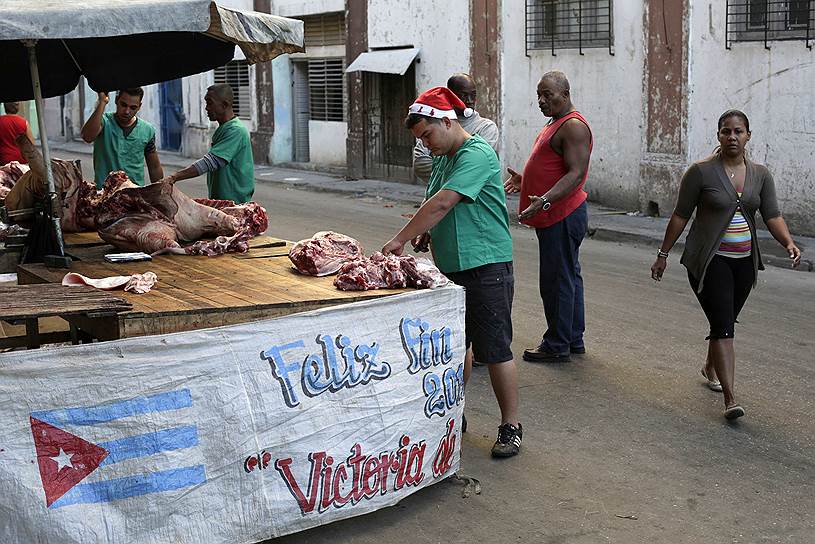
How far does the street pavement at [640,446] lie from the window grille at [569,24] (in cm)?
730

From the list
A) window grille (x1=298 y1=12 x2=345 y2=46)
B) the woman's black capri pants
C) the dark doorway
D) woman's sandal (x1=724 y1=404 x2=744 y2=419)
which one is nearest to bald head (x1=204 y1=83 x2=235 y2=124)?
the woman's black capri pants

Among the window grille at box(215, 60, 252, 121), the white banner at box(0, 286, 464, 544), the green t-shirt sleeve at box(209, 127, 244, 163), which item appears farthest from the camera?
the window grille at box(215, 60, 252, 121)

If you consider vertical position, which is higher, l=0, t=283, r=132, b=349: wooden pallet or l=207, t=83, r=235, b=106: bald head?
l=207, t=83, r=235, b=106: bald head

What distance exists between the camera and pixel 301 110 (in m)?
24.8

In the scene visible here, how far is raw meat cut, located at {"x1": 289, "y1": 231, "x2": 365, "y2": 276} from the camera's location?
5586mm

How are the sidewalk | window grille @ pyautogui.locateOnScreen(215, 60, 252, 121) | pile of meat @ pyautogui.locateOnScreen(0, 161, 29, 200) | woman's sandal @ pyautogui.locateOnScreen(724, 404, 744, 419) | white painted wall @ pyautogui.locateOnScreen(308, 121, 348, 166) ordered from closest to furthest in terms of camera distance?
woman's sandal @ pyautogui.locateOnScreen(724, 404, 744, 419)
pile of meat @ pyautogui.locateOnScreen(0, 161, 29, 200)
the sidewalk
white painted wall @ pyautogui.locateOnScreen(308, 121, 348, 166)
window grille @ pyautogui.locateOnScreen(215, 60, 252, 121)

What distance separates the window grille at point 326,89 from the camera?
2308 centimetres

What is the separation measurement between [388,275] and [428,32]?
15467 millimetres

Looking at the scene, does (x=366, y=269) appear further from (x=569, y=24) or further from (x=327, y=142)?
(x=327, y=142)

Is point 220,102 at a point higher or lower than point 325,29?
lower

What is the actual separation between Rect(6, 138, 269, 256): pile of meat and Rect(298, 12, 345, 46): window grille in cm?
1638

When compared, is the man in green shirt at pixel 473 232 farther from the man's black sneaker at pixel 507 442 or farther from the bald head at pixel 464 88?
the bald head at pixel 464 88

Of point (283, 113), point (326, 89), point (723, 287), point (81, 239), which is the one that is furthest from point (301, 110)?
point (723, 287)

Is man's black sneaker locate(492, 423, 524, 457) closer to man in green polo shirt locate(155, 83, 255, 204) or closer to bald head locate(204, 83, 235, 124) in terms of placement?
man in green polo shirt locate(155, 83, 255, 204)
